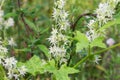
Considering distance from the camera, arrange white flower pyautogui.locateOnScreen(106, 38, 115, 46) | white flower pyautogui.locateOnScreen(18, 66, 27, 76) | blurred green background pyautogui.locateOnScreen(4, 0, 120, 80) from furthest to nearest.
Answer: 1. white flower pyautogui.locateOnScreen(106, 38, 115, 46)
2. blurred green background pyautogui.locateOnScreen(4, 0, 120, 80)
3. white flower pyautogui.locateOnScreen(18, 66, 27, 76)

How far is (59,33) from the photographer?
191cm

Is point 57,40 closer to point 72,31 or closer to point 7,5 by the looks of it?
point 72,31

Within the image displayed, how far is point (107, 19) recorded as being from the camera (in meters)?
1.88

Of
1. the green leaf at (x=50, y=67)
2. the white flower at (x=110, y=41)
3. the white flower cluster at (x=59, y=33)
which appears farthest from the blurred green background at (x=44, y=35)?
the green leaf at (x=50, y=67)

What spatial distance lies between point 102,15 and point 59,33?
22 centimetres

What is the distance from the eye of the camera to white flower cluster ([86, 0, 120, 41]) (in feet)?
6.09

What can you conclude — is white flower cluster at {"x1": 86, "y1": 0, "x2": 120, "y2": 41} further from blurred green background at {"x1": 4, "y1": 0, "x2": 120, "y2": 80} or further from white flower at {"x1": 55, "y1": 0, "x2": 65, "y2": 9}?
blurred green background at {"x1": 4, "y1": 0, "x2": 120, "y2": 80}

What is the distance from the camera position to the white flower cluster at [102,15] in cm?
186

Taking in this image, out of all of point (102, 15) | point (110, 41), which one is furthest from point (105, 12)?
point (110, 41)

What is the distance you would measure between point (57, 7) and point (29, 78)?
1.59 feet

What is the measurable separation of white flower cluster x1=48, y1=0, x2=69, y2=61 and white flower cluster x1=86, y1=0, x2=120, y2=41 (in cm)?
13

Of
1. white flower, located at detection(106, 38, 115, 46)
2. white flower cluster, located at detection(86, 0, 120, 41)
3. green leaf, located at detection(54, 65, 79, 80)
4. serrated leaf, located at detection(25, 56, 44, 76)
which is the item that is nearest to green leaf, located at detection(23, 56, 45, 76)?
serrated leaf, located at detection(25, 56, 44, 76)

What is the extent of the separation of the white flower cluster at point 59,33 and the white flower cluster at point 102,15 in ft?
0.42

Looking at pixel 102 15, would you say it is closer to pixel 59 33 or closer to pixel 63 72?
pixel 59 33
